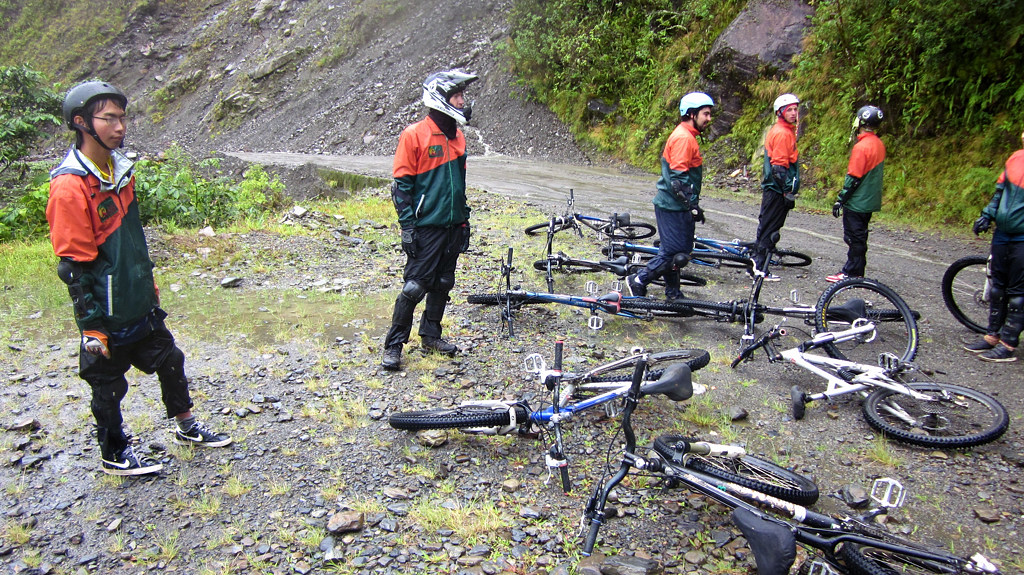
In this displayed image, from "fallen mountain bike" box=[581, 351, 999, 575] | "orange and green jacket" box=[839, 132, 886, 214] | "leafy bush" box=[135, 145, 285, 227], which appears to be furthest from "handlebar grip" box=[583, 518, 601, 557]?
"leafy bush" box=[135, 145, 285, 227]

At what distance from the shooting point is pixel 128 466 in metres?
4.19

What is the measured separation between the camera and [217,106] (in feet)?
118

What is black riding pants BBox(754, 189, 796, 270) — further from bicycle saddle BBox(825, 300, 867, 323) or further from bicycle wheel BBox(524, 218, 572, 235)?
bicycle wheel BBox(524, 218, 572, 235)

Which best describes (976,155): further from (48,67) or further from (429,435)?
(48,67)

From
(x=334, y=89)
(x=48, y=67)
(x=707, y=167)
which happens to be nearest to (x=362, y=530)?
(x=707, y=167)

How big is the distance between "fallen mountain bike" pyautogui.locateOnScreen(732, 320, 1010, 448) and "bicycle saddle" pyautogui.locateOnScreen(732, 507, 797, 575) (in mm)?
2179

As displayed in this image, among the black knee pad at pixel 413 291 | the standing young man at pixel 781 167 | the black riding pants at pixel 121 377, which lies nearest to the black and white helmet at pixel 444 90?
the black knee pad at pixel 413 291

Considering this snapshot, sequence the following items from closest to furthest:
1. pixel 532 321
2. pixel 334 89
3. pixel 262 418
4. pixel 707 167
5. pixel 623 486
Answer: pixel 623 486 < pixel 262 418 < pixel 532 321 < pixel 707 167 < pixel 334 89

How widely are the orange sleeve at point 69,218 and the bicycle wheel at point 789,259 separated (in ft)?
26.9

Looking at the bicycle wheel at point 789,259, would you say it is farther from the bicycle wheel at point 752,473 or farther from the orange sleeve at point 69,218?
the orange sleeve at point 69,218

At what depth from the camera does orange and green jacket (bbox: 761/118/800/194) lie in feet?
24.8

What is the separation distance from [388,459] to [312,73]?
3606cm

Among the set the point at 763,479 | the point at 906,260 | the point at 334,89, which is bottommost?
the point at 763,479

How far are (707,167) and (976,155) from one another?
6829 mm
